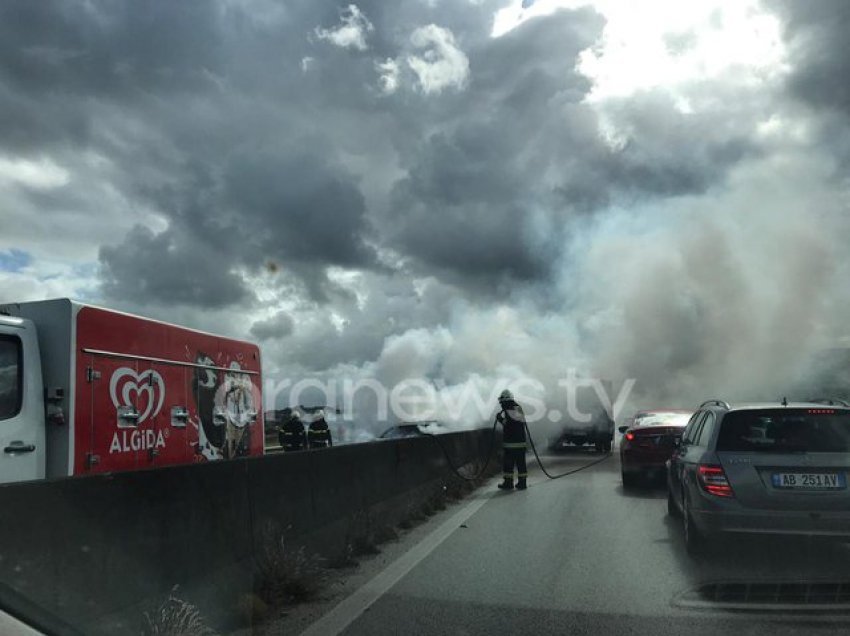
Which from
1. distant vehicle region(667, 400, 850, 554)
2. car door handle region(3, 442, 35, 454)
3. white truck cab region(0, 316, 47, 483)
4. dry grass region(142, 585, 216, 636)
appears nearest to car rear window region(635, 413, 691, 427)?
distant vehicle region(667, 400, 850, 554)

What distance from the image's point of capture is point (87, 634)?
406 centimetres

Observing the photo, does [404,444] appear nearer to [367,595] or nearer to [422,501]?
[422,501]

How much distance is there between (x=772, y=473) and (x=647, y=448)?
7.31 meters

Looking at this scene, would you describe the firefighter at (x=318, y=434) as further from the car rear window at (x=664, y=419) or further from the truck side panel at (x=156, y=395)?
the car rear window at (x=664, y=419)

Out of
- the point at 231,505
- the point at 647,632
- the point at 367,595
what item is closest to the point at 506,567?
the point at 367,595

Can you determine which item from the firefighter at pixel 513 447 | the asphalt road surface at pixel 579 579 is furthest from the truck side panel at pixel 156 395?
the firefighter at pixel 513 447

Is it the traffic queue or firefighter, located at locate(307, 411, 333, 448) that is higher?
firefighter, located at locate(307, 411, 333, 448)

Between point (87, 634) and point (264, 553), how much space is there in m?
2.26

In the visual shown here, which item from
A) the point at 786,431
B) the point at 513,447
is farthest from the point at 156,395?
the point at 513,447

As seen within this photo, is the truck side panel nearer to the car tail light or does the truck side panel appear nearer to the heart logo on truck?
the heart logo on truck

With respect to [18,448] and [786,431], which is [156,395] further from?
[786,431]

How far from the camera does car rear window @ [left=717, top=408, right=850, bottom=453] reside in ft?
24.7

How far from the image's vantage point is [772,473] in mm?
Answer: 7398

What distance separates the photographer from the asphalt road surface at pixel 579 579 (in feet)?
18.3
